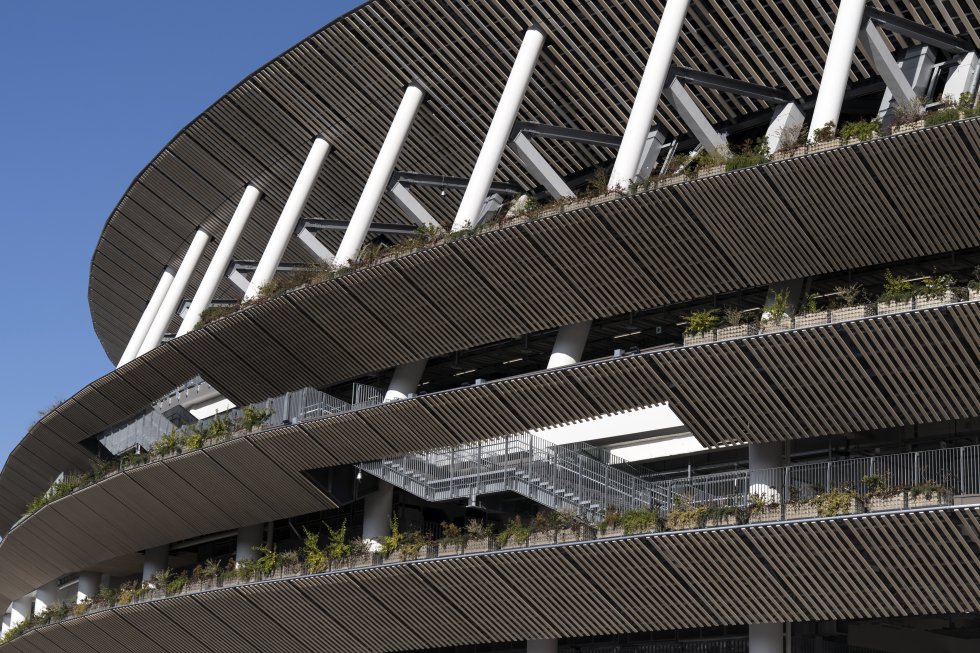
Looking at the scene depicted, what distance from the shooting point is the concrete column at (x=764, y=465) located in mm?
27688

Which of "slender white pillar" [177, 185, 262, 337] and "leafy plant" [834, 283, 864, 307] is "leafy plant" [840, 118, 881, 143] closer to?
"leafy plant" [834, 283, 864, 307]

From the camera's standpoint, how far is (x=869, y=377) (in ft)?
82.3

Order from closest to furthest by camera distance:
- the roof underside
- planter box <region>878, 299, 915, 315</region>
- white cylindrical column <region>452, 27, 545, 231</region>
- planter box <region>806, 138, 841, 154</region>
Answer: planter box <region>878, 299, 915, 315</region> < planter box <region>806, 138, 841, 154</region> < the roof underside < white cylindrical column <region>452, 27, 545, 231</region>

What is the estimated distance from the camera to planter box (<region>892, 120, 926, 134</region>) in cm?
2415

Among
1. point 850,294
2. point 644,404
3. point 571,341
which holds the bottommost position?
point 644,404

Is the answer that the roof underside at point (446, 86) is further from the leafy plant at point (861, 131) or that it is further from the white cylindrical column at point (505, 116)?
the leafy plant at point (861, 131)

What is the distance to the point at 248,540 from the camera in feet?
129

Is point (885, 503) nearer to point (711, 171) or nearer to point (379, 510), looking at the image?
point (711, 171)

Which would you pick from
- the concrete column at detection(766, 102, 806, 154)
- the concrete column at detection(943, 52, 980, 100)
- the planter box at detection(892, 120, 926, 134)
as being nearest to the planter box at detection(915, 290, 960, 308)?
the planter box at detection(892, 120, 926, 134)

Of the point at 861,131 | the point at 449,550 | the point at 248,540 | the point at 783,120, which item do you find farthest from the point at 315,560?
the point at 861,131

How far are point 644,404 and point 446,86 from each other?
11090 millimetres

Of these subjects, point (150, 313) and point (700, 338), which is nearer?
→ point (700, 338)

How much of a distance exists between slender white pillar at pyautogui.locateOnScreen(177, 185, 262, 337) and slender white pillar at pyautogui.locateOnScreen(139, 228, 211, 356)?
112 inches

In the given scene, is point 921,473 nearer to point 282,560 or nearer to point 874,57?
point 874,57
